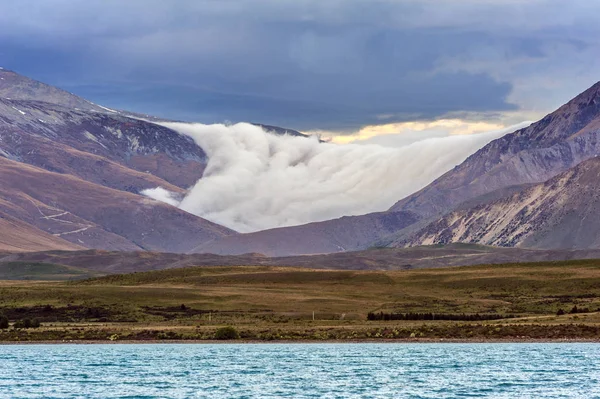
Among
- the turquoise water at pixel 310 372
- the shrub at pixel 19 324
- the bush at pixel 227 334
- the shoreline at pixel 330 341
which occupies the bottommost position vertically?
the turquoise water at pixel 310 372

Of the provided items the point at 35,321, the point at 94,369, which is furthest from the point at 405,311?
the point at 94,369

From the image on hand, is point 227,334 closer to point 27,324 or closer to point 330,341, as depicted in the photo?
point 330,341

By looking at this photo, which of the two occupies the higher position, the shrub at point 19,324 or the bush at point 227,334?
the shrub at point 19,324

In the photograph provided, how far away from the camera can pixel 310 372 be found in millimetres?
96000

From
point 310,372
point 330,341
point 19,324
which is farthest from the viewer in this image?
point 19,324

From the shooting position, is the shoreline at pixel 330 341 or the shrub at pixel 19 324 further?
the shrub at pixel 19 324

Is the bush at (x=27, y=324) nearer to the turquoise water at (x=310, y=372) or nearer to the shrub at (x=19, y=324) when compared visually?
the shrub at (x=19, y=324)

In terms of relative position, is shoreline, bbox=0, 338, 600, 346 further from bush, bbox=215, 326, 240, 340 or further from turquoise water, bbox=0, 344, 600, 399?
turquoise water, bbox=0, 344, 600, 399

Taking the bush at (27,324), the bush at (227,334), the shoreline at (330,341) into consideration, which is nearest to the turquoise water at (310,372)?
the shoreline at (330,341)

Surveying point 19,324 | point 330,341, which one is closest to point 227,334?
point 330,341

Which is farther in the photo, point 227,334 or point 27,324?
point 27,324

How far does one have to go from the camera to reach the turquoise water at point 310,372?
81.2 meters

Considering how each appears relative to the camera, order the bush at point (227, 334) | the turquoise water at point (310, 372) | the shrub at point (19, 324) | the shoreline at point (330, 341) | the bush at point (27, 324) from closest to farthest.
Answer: the turquoise water at point (310, 372) < the shoreline at point (330, 341) < the bush at point (227, 334) < the shrub at point (19, 324) < the bush at point (27, 324)

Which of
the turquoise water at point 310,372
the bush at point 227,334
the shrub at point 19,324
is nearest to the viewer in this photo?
the turquoise water at point 310,372
